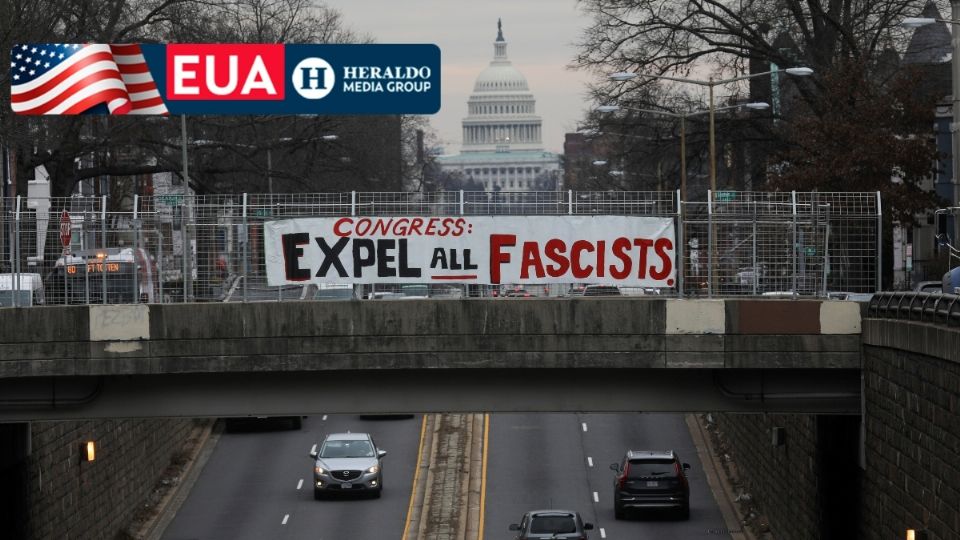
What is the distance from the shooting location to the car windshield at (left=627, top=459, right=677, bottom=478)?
1758 inches

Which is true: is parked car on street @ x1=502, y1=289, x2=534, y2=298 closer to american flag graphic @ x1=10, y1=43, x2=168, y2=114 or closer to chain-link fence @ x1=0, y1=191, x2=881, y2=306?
chain-link fence @ x1=0, y1=191, x2=881, y2=306

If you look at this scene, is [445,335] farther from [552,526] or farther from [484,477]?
[484,477]

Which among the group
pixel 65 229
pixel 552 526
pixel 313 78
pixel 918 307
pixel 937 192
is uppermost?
pixel 313 78

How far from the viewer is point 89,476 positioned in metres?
37.2

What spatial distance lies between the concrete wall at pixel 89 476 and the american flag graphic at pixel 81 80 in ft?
18.7

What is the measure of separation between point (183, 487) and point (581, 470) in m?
11.2

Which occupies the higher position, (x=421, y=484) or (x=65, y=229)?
(x=65, y=229)

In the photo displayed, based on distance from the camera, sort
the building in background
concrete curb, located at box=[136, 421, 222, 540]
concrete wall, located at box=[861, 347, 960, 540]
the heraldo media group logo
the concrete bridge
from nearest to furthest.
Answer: concrete wall, located at box=[861, 347, 960, 540], the concrete bridge, the heraldo media group logo, concrete curb, located at box=[136, 421, 222, 540], the building in background

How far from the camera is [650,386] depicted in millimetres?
27312

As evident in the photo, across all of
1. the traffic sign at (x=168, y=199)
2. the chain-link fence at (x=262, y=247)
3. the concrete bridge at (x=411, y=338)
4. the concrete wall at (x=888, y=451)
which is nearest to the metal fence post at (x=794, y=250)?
the chain-link fence at (x=262, y=247)

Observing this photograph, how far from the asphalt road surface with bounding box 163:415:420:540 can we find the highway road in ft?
0.10

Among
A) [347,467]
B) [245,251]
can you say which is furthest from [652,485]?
[245,251]

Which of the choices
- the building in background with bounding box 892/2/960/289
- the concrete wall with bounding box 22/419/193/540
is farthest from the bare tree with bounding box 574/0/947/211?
the concrete wall with bounding box 22/419/193/540

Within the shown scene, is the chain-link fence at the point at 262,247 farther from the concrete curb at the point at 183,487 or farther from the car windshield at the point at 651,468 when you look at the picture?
the car windshield at the point at 651,468
